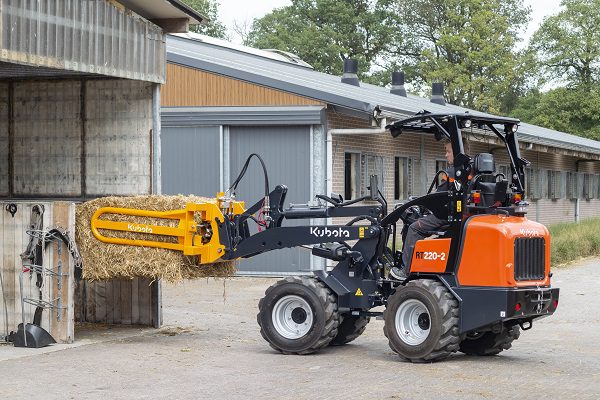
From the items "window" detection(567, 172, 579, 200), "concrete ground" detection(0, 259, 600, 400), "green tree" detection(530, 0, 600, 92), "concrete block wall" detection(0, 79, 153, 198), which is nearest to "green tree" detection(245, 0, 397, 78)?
"green tree" detection(530, 0, 600, 92)

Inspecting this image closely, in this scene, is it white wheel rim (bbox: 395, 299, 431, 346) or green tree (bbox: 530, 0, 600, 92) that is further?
green tree (bbox: 530, 0, 600, 92)

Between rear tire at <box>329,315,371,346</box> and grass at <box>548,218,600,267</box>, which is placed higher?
grass at <box>548,218,600,267</box>

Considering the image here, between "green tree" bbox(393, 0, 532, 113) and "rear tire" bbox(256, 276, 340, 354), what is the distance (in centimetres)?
5750

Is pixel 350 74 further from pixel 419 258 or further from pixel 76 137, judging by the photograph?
pixel 419 258

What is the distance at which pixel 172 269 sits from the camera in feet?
47.2

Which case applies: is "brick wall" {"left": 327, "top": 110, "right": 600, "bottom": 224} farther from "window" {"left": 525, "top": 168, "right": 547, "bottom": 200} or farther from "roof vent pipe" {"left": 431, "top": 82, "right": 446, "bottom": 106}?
"roof vent pipe" {"left": 431, "top": 82, "right": 446, "bottom": 106}

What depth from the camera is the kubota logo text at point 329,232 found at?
14.1 metres

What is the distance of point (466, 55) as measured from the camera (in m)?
71.6

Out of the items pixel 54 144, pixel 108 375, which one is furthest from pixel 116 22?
pixel 108 375

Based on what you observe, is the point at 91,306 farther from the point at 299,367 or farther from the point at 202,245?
the point at 299,367

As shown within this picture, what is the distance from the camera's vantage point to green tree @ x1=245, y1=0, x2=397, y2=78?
2862 inches

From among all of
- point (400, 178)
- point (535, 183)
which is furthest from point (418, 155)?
point (535, 183)

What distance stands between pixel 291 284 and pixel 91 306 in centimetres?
390

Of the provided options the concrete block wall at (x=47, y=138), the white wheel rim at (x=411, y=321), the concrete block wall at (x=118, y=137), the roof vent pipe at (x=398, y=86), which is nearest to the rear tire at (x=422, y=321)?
the white wheel rim at (x=411, y=321)
